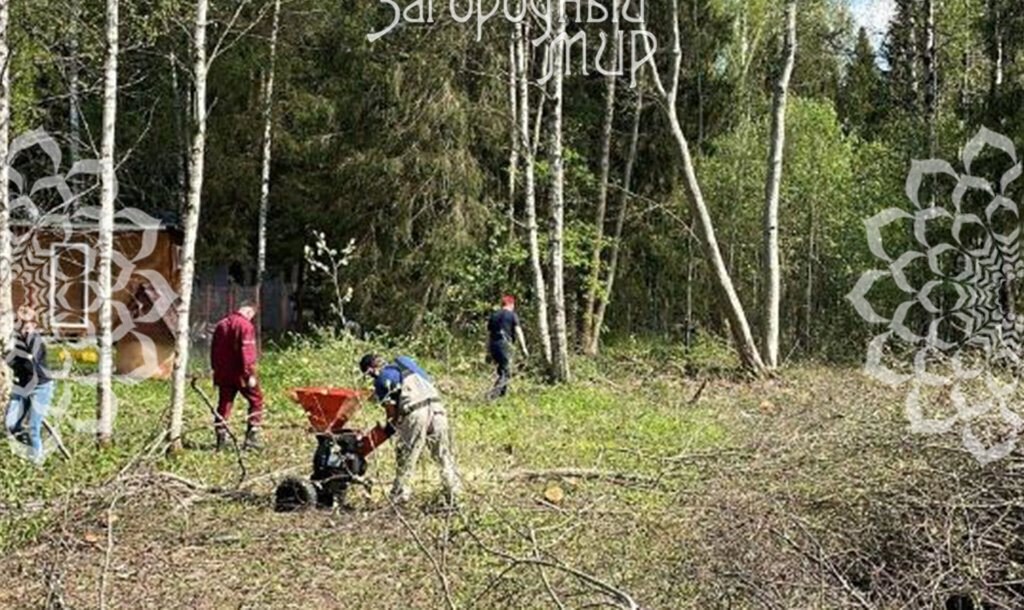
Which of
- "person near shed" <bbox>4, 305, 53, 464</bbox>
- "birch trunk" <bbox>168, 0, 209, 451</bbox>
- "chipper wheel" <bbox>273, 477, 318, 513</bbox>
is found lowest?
"chipper wheel" <bbox>273, 477, 318, 513</bbox>

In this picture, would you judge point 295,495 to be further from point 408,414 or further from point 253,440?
point 253,440

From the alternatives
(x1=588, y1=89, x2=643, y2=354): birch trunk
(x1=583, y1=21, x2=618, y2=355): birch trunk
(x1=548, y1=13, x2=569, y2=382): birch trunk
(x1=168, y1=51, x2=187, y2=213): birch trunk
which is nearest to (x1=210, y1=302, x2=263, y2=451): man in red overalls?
(x1=548, y1=13, x2=569, y2=382): birch trunk

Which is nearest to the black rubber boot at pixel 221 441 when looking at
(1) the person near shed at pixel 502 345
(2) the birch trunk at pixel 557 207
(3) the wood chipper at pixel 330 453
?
(3) the wood chipper at pixel 330 453

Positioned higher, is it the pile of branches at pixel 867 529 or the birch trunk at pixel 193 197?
the birch trunk at pixel 193 197

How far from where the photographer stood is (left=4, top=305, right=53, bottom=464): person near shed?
10.1m

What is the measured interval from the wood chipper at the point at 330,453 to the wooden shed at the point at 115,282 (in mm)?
10057

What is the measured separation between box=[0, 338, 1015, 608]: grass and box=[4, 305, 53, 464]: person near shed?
0.49m

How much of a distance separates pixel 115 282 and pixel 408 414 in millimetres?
12072

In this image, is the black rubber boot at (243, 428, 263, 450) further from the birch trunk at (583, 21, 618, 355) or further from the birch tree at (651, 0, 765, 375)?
the birch trunk at (583, 21, 618, 355)

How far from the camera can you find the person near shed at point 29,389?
1005 cm

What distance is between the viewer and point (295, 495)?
332 inches

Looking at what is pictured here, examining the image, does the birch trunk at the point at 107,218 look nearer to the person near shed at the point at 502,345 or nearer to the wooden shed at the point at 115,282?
the person near shed at the point at 502,345
